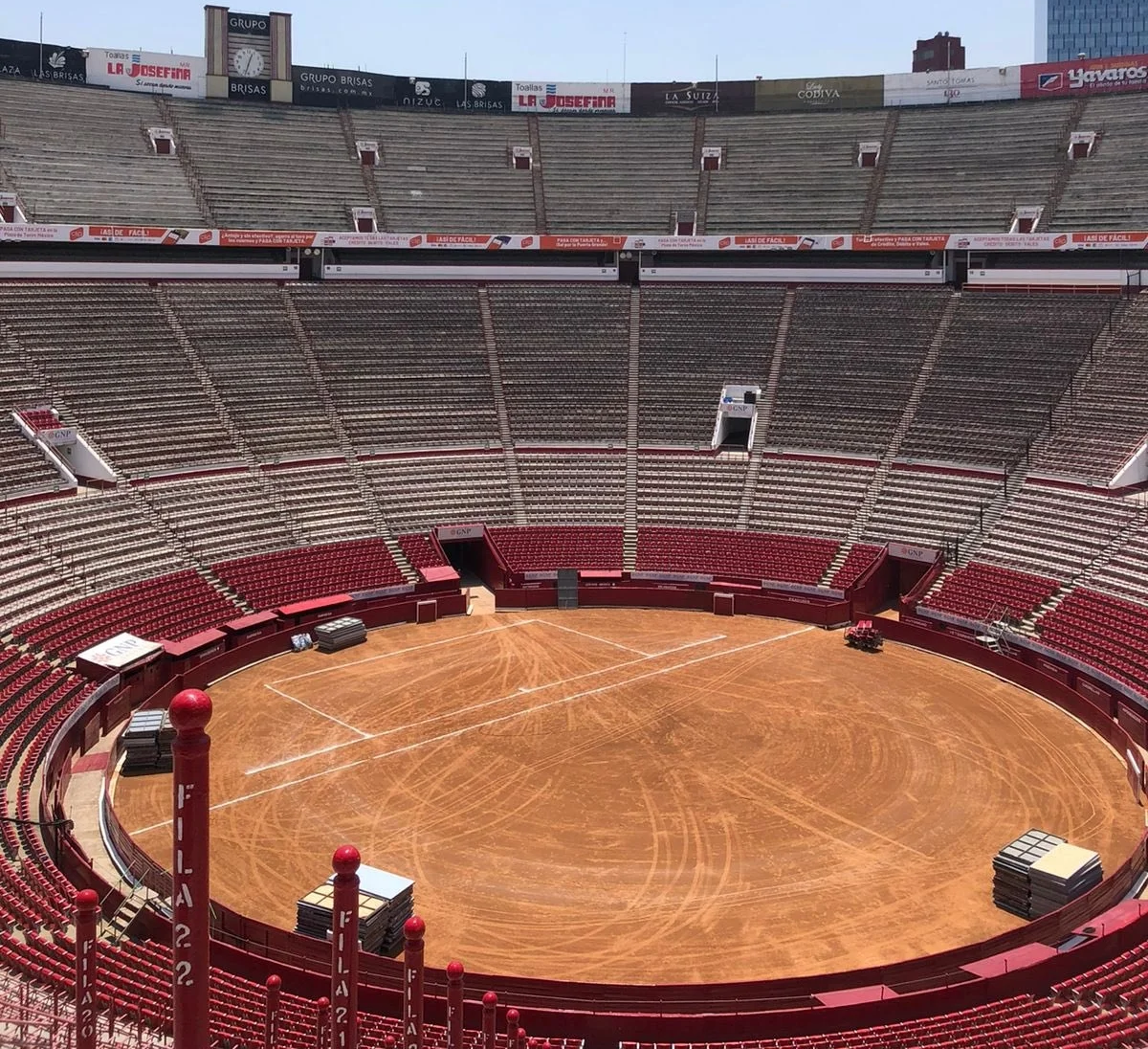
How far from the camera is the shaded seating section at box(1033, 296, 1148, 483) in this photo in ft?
156

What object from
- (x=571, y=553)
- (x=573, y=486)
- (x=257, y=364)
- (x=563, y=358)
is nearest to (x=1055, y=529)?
(x=571, y=553)

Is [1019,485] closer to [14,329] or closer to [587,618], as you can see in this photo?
[587,618]

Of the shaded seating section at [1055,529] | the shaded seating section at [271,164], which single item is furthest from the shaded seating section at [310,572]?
the shaded seating section at [271,164]

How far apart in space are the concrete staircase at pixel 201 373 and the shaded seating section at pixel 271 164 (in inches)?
347

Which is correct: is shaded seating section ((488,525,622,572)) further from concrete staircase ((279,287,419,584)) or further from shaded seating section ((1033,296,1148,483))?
shaded seating section ((1033,296,1148,483))

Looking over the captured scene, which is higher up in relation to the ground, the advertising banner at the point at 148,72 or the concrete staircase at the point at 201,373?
the advertising banner at the point at 148,72

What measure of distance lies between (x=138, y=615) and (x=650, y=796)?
67.3ft

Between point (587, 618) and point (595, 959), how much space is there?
979 inches

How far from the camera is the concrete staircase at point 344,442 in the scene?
48.8 meters

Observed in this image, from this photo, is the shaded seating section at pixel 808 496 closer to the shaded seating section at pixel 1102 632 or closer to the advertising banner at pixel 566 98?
the shaded seating section at pixel 1102 632

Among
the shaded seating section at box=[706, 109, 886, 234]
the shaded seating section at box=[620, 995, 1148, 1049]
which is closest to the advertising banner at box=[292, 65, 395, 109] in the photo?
the shaded seating section at box=[706, 109, 886, 234]

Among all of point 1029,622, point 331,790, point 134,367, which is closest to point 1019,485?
point 1029,622

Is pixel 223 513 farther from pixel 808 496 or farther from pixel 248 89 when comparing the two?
pixel 248 89

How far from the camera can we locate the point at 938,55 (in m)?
77.8
